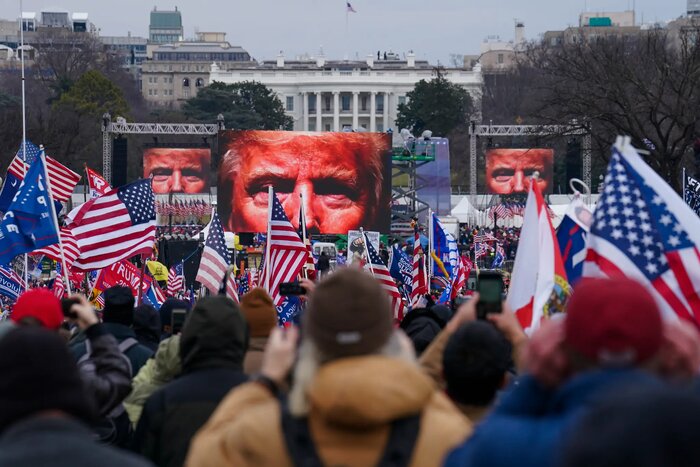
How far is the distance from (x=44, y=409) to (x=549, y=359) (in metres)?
1.02

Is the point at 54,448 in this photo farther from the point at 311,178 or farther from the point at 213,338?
the point at 311,178

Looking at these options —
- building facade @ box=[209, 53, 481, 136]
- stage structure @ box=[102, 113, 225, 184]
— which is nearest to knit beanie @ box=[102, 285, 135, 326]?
stage structure @ box=[102, 113, 225, 184]

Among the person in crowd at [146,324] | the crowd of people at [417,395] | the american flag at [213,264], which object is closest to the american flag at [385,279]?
the american flag at [213,264]

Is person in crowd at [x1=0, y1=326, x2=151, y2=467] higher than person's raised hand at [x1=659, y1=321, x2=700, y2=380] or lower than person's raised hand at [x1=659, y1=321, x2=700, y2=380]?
lower

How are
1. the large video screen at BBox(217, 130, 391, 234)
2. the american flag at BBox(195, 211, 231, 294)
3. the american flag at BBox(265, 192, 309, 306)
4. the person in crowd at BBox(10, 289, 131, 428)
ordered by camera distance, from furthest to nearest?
the large video screen at BBox(217, 130, 391, 234) < the american flag at BBox(265, 192, 309, 306) < the american flag at BBox(195, 211, 231, 294) < the person in crowd at BBox(10, 289, 131, 428)

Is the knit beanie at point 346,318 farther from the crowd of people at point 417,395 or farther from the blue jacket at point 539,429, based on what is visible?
the blue jacket at point 539,429

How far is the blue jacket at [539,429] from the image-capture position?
9.36 ft

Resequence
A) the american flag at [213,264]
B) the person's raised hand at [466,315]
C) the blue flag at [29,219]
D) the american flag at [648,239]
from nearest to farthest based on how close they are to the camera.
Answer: the person's raised hand at [466,315] → the american flag at [648,239] → the blue flag at [29,219] → the american flag at [213,264]

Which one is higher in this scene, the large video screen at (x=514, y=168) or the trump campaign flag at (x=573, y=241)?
the trump campaign flag at (x=573, y=241)

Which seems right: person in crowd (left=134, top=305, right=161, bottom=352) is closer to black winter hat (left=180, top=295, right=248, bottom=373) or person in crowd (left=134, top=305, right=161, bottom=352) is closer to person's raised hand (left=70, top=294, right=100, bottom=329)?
person's raised hand (left=70, top=294, right=100, bottom=329)

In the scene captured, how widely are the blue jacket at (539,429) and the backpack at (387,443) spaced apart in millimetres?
287

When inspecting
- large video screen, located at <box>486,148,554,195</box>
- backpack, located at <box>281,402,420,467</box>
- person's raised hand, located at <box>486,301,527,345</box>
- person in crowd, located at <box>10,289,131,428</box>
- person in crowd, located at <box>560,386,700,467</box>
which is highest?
person in crowd, located at <box>560,386,700,467</box>

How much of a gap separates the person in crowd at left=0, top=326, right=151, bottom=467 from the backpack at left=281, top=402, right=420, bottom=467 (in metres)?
0.33

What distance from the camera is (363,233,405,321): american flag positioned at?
47.5 ft
